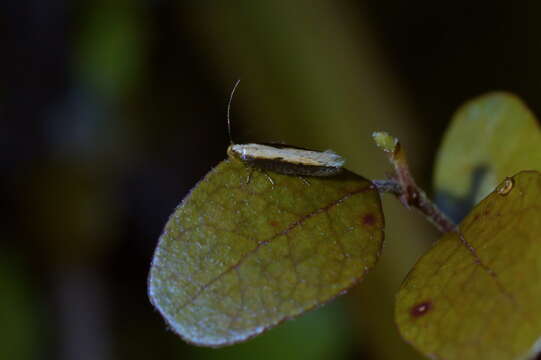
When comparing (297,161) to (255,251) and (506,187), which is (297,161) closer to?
(255,251)

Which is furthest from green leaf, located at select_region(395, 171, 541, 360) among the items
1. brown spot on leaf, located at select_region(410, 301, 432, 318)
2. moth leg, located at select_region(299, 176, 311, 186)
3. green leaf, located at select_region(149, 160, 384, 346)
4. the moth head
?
the moth head

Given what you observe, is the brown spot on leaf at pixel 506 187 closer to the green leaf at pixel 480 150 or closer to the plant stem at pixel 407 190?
the plant stem at pixel 407 190

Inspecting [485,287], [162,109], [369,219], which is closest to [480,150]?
[369,219]

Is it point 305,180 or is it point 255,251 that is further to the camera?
point 305,180

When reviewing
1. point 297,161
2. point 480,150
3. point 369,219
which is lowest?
point 480,150

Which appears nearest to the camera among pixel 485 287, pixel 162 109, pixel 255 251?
pixel 485 287

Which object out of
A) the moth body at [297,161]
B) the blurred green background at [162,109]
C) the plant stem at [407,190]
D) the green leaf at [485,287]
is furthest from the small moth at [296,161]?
the blurred green background at [162,109]
